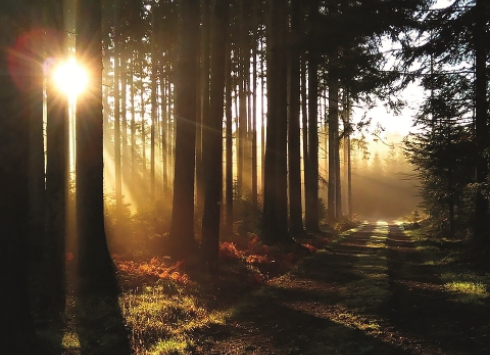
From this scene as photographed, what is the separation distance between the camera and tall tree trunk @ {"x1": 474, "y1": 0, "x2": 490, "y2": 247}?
37.2 ft

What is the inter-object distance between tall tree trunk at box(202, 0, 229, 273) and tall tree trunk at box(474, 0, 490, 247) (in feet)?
20.3

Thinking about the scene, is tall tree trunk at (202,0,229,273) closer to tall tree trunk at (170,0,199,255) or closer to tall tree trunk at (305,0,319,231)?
tall tree trunk at (170,0,199,255)

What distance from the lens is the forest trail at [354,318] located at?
591 centimetres

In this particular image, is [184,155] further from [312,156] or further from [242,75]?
[312,156]

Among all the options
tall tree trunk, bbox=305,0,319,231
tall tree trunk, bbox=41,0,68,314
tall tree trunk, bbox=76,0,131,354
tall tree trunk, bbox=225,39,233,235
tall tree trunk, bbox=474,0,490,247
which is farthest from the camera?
tall tree trunk, bbox=305,0,319,231

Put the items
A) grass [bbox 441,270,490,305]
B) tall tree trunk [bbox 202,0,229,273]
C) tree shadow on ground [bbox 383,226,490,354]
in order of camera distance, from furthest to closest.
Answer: tall tree trunk [bbox 202,0,229,273], grass [bbox 441,270,490,305], tree shadow on ground [bbox 383,226,490,354]

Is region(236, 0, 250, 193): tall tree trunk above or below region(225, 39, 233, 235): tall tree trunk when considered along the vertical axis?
above

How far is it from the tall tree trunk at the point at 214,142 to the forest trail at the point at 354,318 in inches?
63.1

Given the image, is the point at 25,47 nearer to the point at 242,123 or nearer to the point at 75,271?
the point at 75,271

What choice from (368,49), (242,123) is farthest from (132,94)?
(368,49)

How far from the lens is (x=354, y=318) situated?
23.9ft

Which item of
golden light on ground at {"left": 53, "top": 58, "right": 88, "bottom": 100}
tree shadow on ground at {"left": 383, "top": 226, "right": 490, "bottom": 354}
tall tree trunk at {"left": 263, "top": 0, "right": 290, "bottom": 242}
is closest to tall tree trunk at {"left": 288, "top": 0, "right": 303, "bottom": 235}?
tall tree trunk at {"left": 263, "top": 0, "right": 290, "bottom": 242}

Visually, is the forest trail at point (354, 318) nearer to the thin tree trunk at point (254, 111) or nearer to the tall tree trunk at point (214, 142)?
the tall tree trunk at point (214, 142)

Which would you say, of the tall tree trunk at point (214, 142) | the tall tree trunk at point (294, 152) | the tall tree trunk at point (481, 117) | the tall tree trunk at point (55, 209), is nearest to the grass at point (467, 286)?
the tall tree trunk at point (481, 117)
